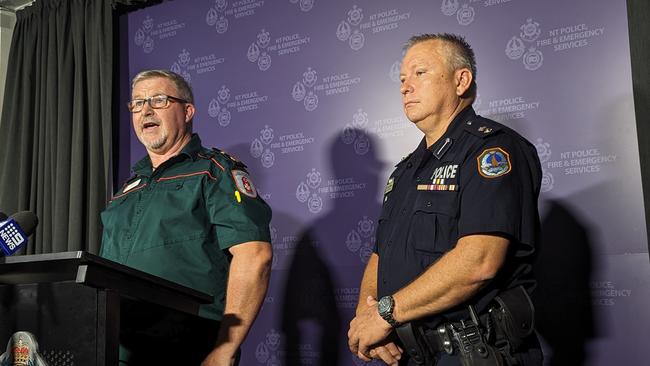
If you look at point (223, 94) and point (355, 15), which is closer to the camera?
point (355, 15)

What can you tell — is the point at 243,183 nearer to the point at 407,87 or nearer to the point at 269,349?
the point at 407,87

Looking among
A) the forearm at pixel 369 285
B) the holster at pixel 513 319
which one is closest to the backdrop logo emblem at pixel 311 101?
the forearm at pixel 369 285

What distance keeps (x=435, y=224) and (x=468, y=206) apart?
0.35ft

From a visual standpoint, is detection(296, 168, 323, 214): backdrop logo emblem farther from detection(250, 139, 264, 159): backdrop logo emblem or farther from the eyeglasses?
the eyeglasses

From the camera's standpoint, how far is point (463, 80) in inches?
83.4

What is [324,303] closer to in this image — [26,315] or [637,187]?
[637,187]

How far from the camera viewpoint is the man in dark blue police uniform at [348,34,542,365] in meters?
1.78

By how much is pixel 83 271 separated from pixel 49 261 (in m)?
0.09

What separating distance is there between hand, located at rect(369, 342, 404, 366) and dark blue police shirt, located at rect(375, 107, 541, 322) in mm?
142

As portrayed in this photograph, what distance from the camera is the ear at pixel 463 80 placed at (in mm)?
2115

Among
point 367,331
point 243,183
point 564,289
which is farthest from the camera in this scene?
point 564,289

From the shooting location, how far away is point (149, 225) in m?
2.23

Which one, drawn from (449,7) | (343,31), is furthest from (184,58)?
(449,7)

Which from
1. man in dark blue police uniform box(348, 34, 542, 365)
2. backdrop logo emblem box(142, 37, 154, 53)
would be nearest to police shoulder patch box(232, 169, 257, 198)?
man in dark blue police uniform box(348, 34, 542, 365)
